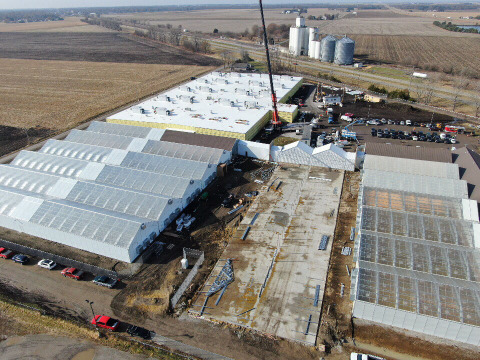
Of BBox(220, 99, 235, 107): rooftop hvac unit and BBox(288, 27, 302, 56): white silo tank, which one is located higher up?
BBox(288, 27, 302, 56): white silo tank

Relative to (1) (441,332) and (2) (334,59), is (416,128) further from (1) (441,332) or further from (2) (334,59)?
(2) (334,59)

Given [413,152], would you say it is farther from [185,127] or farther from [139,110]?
[139,110]

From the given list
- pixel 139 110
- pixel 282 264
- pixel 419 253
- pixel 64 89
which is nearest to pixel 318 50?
pixel 139 110

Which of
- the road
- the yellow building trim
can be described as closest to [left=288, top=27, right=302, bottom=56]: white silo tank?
the road

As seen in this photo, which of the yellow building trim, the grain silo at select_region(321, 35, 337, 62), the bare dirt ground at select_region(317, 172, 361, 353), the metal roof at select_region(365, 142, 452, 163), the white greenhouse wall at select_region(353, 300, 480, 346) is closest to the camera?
the white greenhouse wall at select_region(353, 300, 480, 346)

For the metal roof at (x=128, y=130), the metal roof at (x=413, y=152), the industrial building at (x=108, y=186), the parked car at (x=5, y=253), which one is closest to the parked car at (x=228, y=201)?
the industrial building at (x=108, y=186)

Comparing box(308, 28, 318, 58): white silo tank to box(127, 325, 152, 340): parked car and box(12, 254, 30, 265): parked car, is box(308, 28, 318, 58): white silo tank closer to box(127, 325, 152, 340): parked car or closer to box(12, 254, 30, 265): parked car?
box(12, 254, 30, 265): parked car

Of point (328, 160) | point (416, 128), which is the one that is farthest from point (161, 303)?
point (416, 128)

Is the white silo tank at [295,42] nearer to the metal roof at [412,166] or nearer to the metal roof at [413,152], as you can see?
the metal roof at [413,152]
